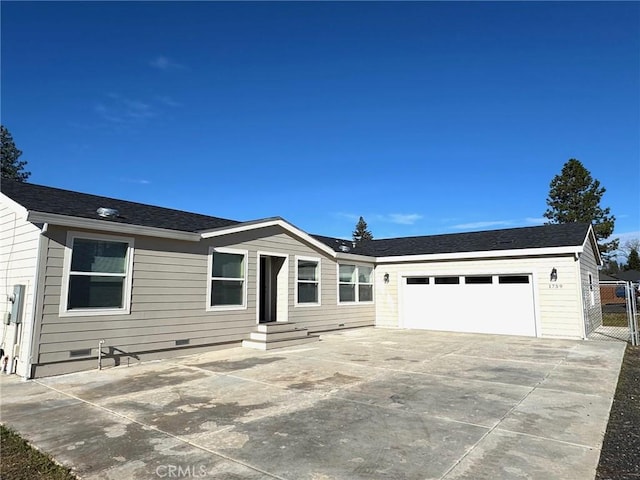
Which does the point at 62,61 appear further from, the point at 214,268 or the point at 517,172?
the point at 517,172

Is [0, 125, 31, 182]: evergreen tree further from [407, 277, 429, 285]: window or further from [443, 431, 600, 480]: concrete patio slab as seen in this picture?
[443, 431, 600, 480]: concrete patio slab

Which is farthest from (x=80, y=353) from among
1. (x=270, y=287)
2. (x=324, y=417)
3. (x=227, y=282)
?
(x=270, y=287)

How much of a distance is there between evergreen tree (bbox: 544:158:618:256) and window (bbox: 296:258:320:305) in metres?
26.8

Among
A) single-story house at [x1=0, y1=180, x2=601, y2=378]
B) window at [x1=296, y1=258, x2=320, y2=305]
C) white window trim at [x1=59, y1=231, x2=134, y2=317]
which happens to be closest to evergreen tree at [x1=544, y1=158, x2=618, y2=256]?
single-story house at [x1=0, y1=180, x2=601, y2=378]

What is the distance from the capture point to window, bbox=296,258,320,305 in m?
12.0

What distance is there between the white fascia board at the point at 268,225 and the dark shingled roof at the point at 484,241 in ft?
5.00

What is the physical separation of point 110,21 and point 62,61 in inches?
77.3

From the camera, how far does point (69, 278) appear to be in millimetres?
6930

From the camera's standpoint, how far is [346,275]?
14.1 meters

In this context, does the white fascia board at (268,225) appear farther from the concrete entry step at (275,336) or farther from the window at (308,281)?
the concrete entry step at (275,336)

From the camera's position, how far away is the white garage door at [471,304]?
1234 centimetres

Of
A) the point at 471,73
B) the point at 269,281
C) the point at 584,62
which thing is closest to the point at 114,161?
the point at 269,281

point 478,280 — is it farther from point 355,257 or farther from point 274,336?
point 274,336

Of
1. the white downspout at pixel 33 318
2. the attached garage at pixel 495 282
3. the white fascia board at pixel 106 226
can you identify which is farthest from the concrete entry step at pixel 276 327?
the attached garage at pixel 495 282
